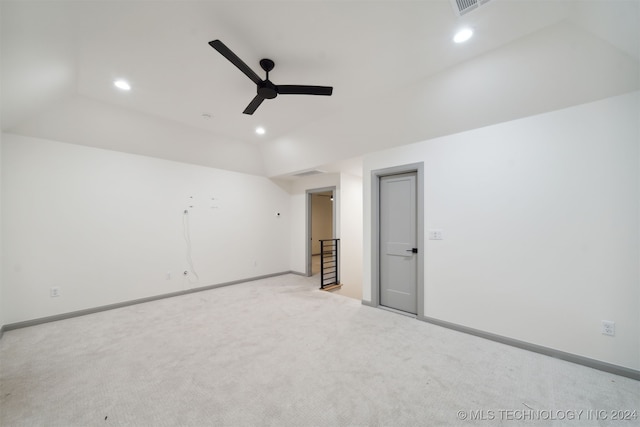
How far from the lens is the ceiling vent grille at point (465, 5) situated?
69.8 inches

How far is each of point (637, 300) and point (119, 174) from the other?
6288mm

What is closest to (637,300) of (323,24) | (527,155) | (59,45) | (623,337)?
(623,337)

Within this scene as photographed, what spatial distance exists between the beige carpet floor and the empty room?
21mm

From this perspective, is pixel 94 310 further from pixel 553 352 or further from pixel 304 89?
pixel 553 352

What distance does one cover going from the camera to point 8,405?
5.79ft

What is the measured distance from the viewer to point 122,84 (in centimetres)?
286

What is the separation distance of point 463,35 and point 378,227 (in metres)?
2.47

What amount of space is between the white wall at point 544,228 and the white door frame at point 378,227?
0.28 feet

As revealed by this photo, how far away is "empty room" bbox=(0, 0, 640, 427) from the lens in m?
1.84

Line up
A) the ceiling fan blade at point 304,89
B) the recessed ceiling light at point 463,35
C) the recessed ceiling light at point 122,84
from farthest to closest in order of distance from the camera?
1. the recessed ceiling light at point 122,84
2. the ceiling fan blade at point 304,89
3. the recessed ceiling light at point 463,35

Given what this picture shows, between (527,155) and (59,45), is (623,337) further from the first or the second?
(59,45)

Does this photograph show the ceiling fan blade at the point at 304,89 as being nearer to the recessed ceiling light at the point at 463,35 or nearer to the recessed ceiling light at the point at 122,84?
the recessed ceiling light at the point at 463,35

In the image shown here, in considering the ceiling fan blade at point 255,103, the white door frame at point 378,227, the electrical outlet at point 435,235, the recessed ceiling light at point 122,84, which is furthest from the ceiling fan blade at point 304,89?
the electrical outlet at point 435,235

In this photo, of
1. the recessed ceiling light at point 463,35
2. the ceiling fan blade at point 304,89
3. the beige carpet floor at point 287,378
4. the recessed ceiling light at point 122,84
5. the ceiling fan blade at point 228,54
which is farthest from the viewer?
the recessed ceiling light at point 122,84
